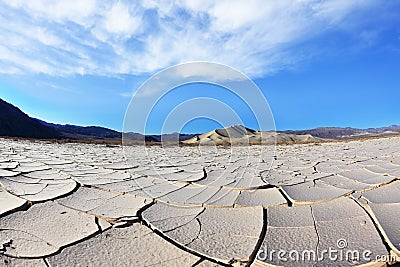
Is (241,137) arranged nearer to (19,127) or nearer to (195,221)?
Answer: (195,221)

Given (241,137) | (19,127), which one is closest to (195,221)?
(241,137)

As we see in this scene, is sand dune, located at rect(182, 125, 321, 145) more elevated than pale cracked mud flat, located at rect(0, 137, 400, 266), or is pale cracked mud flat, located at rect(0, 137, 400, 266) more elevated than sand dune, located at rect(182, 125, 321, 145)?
sand dune, located at rect(182, 125, 321, 145)

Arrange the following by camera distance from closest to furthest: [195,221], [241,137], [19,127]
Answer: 1. [195,221]
2. [241,137]
3. [19,127]

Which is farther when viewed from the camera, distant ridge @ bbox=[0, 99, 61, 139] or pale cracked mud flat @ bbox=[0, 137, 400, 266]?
distant ridge @ bbox=[0, 99, 61, 139]

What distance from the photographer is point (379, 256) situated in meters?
1.14

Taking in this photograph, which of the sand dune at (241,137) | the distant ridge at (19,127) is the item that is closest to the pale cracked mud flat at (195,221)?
the sand dune at (241,137)

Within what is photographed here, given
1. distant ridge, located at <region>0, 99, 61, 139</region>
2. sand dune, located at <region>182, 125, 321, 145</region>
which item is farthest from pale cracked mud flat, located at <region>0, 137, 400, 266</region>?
distant ridge, located at <region>0, 99, 61, 139</region>

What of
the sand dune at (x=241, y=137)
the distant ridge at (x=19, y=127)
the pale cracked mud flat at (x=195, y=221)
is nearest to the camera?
the pale cracked mud flat at (x=195, y=221)

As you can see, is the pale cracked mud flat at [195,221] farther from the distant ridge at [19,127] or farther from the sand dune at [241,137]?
the distant ridge at [19,127]

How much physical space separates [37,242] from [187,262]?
0.75m

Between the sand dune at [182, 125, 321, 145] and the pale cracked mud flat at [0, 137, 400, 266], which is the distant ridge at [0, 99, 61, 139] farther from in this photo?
the pale cracked mud flat at [0, 137, 400, 266]

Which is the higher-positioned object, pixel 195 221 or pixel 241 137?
pixel 241 137

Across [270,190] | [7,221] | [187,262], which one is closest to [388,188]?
[270,190]

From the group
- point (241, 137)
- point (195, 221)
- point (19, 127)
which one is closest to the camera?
point (195, 221)
